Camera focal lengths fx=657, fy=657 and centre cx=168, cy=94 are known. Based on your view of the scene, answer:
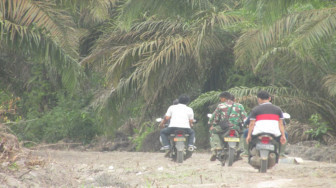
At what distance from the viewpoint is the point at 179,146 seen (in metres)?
13.4

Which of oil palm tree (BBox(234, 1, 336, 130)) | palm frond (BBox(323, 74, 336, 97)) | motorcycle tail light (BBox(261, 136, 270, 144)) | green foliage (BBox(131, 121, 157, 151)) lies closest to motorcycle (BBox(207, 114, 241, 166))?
motorcycle tail light (BBox(261, 136, 270, 144))

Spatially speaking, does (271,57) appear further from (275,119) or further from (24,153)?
(24,153)

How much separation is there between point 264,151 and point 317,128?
612cm

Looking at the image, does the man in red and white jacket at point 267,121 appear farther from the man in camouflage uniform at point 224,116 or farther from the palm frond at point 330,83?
the palm frond at point 330,83

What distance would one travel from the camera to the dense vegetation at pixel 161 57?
1400 centimetres

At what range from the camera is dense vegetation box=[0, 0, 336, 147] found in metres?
14.0

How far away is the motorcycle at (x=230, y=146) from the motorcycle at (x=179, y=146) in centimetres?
106

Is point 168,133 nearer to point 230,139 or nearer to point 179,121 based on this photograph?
point 179,121

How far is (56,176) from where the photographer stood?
10062 millimetres

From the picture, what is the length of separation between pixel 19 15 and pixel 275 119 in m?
6.08

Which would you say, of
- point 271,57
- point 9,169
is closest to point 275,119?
point 9,169

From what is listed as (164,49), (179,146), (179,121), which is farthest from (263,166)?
(164,49)

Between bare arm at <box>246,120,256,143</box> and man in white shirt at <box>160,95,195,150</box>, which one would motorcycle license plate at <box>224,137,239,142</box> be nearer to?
bare arm at <box>246,120,256,143</box>

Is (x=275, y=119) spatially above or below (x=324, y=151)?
above
